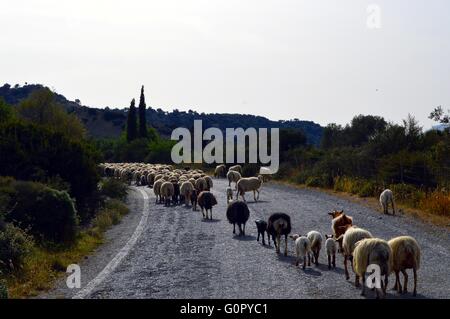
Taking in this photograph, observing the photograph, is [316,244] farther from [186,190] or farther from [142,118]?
[142,118]

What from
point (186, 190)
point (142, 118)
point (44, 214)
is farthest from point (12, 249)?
point (142, 118)

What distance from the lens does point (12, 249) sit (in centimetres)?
1375

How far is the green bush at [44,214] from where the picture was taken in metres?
17.8

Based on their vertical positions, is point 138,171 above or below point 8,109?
below

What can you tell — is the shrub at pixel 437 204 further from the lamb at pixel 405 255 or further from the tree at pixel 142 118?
the tree at pixel 142 118

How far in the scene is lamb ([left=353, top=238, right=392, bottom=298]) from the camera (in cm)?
1024

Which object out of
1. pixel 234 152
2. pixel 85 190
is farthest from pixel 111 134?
pixel 85 190

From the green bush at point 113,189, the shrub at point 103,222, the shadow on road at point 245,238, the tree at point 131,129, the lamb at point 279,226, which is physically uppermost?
the tree at point 131,129

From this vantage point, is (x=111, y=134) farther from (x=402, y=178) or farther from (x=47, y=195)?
(x=47, y=195)

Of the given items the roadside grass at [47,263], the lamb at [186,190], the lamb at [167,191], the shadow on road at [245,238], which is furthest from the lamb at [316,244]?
the lamb at [167,191]

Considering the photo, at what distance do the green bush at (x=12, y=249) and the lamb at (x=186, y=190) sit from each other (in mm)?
14054

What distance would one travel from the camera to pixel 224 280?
40.0 ft

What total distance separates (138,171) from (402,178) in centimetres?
2287

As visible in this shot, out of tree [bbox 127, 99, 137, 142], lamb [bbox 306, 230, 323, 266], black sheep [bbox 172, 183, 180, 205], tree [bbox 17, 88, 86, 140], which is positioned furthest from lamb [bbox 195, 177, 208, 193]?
tree [bbox 127, 99, 137, 142]
